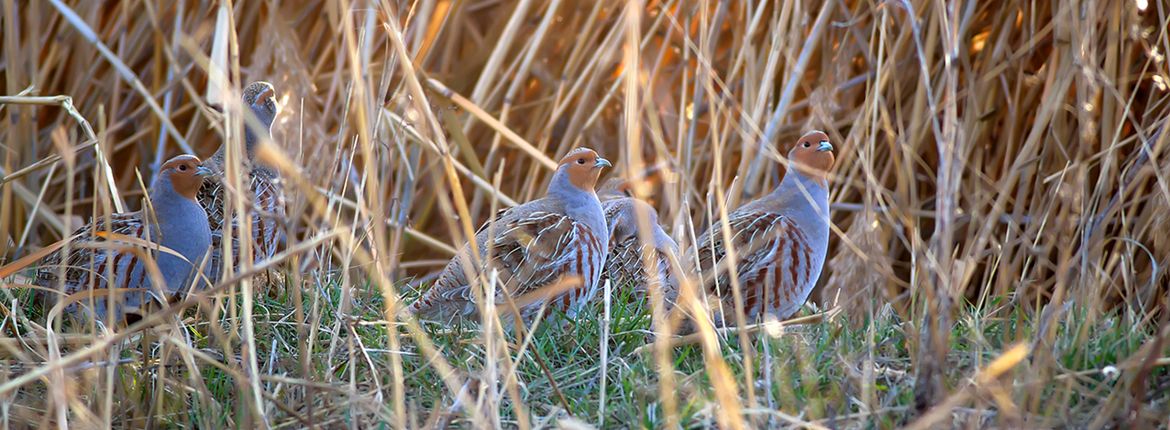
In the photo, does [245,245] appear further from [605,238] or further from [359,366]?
[605,238]

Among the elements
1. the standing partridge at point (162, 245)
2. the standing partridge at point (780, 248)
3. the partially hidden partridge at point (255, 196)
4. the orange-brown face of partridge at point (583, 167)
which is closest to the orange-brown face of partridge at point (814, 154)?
the standing partridge at point (780, 248)

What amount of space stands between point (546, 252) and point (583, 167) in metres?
0.30

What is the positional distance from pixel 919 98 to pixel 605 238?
1.27 meters

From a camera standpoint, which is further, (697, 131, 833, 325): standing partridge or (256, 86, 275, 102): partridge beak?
(256, 86, 275, 102): partridge beak

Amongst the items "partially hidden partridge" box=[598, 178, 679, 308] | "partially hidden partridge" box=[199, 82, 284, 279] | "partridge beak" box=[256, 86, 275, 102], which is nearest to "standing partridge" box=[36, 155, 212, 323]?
"partially hidden partridge" box=[199, 82, 284, 279]

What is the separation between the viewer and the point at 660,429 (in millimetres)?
2428

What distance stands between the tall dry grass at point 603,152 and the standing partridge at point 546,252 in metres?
0.23

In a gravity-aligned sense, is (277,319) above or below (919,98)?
below

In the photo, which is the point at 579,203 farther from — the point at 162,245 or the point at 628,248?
the point at 162,245

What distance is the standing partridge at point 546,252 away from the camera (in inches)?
139

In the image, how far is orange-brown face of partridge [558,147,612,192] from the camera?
3.79m

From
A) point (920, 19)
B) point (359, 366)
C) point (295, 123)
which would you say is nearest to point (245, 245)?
point (359, 366)

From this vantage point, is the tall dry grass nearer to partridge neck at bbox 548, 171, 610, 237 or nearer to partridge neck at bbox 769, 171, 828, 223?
partridge neck at bbox 769, 171, 828, 223

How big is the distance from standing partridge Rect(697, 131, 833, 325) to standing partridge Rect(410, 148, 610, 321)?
1.28 feet
